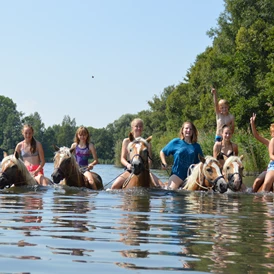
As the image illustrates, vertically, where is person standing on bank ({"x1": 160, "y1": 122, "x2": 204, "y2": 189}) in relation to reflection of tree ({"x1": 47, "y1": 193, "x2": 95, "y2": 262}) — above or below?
above

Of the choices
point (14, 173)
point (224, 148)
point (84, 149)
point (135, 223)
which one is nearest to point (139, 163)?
point (14, 173)

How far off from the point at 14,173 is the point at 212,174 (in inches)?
141

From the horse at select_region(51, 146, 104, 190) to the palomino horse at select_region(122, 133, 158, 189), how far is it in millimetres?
1249

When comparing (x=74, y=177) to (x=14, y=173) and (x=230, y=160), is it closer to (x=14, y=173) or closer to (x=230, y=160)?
(x=14, y=173)

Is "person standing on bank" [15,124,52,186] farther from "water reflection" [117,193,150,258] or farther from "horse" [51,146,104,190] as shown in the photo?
"water reflection" [117,193,150,258]

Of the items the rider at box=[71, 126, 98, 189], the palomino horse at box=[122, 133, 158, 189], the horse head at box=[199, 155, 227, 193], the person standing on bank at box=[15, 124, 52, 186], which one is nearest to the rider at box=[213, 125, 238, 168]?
the horse head at box=[199, 155, 227, 193]

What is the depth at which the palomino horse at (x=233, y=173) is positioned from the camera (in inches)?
538

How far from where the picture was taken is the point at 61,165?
1427cm

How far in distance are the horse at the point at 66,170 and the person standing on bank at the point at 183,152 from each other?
1606 millimetres

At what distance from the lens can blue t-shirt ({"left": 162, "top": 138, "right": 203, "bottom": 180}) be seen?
1488 cm

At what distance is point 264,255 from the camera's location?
5.82m

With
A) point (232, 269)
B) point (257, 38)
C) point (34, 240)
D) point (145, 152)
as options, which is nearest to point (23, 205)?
point (145, 152)

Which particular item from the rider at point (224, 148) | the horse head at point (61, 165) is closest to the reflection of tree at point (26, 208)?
the horse head at point (61, 165)

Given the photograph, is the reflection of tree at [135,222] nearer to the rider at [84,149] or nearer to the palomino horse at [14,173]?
the palomino horse at [14,173]
